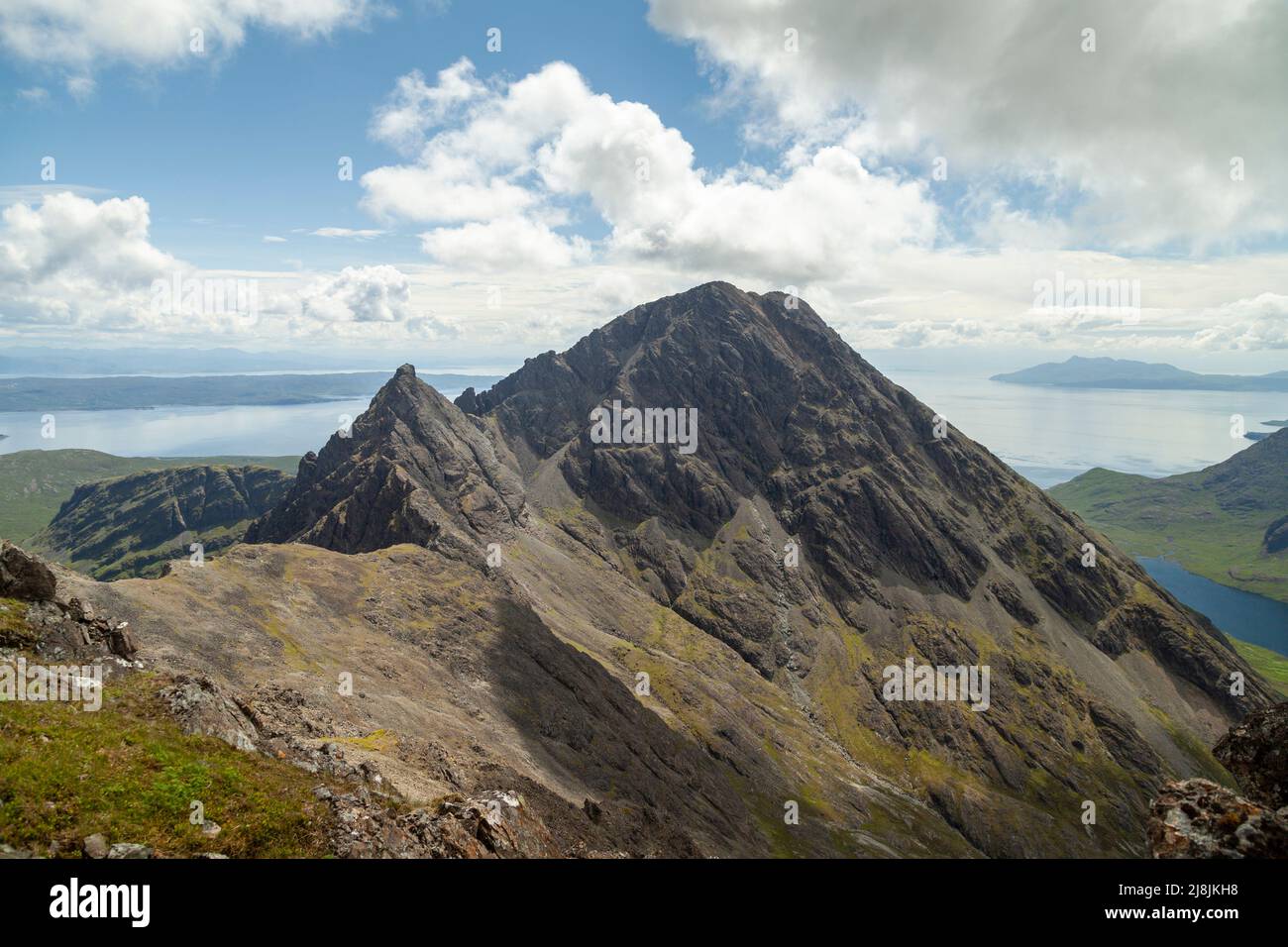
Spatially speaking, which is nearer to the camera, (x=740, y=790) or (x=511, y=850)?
(x=511, y=850)

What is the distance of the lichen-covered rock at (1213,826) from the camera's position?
1471 centimetres

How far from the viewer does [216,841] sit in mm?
17969

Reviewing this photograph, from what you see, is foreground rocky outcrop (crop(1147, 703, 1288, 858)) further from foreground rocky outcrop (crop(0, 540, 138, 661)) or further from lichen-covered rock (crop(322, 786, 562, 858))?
foreground rocky outcrop (crop(0, 540, 138, 661))

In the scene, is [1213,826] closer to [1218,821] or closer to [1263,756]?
[1218,821]

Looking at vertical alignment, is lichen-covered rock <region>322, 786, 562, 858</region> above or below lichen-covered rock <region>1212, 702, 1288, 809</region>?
below

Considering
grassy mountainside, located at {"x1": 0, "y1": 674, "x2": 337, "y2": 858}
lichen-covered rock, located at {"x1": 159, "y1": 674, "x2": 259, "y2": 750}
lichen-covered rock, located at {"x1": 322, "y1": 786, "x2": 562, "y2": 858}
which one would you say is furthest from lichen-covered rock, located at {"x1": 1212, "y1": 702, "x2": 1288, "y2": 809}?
lichen-covered rock, located at {"x1": 159, "y1": 674, "x2": 259, "y2": 750}

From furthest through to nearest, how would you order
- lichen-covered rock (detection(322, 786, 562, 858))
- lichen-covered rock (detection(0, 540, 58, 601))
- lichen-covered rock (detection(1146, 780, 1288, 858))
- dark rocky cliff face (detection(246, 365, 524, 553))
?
dark rocky cliff face (detection(246, 365, 524, 553)), lichen-covered rock (detection(0, 540, 58, 601)), lichen-covered rock (detection(322, 786, 562, 858)), lichen-covered rock (detection(1146, 780, 1288, 858))

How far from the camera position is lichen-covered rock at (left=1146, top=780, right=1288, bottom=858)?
14.7 meters

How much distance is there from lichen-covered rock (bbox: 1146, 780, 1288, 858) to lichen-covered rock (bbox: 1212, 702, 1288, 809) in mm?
4378

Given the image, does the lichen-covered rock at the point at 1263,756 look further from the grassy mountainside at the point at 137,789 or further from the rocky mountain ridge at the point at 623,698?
the rocky mountain ridge at the point at 623,698

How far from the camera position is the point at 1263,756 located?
2072 centimetres
